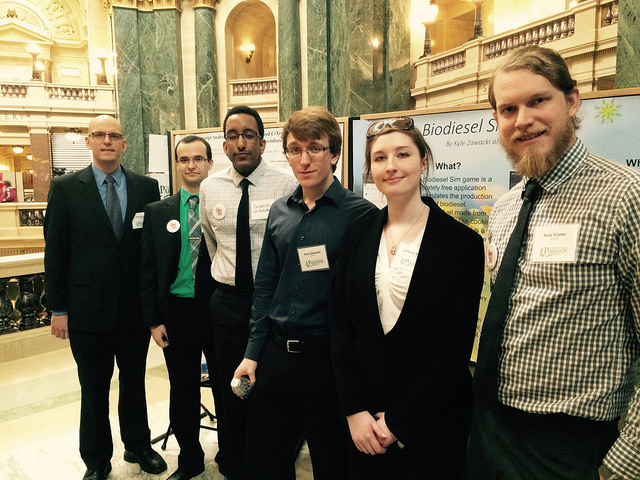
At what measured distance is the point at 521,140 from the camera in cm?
127

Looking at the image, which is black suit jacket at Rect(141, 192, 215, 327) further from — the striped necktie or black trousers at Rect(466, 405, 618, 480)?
black trousers at Rect(466, 405, 618, 480)

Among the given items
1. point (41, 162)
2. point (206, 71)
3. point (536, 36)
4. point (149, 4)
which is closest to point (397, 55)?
point (536, 36)

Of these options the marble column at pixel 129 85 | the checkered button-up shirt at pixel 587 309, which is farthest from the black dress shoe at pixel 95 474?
the marble column at pixel 129 85

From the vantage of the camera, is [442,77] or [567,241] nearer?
[567,241]

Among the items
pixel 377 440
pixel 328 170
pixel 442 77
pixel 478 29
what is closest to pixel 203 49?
pixel 442 77

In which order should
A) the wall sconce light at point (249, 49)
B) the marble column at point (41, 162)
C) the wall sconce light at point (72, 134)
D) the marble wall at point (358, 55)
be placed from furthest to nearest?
the wall sconce light at point (72, 134) < the marble column at point (41, 162) < the wall sconce light at point (249, 49) < the marble wall at point (358, 55)

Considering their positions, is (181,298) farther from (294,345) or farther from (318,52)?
(318,52)

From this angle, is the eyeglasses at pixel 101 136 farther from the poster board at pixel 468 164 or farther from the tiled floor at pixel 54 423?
the tiled floor at pixel 54 423

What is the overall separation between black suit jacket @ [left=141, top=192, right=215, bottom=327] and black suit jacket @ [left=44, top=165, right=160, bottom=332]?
180 mm

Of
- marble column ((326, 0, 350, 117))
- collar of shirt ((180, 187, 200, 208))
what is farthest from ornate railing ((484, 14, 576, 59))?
collar of shirt ((180, 187, 200, 208))

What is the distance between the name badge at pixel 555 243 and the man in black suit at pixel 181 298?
175 cm

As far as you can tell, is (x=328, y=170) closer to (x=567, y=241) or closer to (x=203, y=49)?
(x=567, y=241)

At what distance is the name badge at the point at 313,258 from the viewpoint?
1766mm

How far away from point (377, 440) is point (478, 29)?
12.3m
